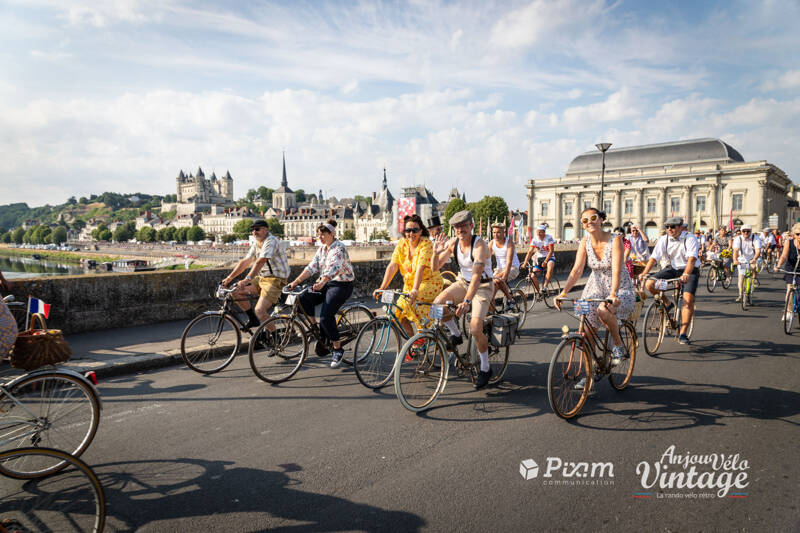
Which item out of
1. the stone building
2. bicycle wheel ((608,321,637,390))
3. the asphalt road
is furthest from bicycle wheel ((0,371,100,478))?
the stone building

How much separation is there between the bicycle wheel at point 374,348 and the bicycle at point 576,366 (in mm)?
1768

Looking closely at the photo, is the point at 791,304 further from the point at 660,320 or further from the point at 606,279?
the point at 606,279

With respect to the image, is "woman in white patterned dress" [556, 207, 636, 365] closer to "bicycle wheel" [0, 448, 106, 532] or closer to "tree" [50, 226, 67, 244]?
"bicycle wheel" [0, 448, 106, 532]

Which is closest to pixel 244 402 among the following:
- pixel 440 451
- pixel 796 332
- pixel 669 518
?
pixel 440 451

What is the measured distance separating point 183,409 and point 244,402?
568 millimetres

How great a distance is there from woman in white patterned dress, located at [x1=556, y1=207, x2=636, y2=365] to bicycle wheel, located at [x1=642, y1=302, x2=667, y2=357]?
6.95 feet

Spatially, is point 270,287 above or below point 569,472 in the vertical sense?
above

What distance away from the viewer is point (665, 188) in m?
90.6

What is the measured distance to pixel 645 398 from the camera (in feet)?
16.8

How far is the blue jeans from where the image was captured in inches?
240

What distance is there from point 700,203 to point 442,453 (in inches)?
3957

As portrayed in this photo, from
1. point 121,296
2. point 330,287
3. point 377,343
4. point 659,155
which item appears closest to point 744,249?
point 377,343

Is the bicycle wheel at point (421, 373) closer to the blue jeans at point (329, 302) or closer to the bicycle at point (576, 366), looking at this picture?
the bicycle at point (576, 366)

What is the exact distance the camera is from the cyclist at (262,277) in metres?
6.57
